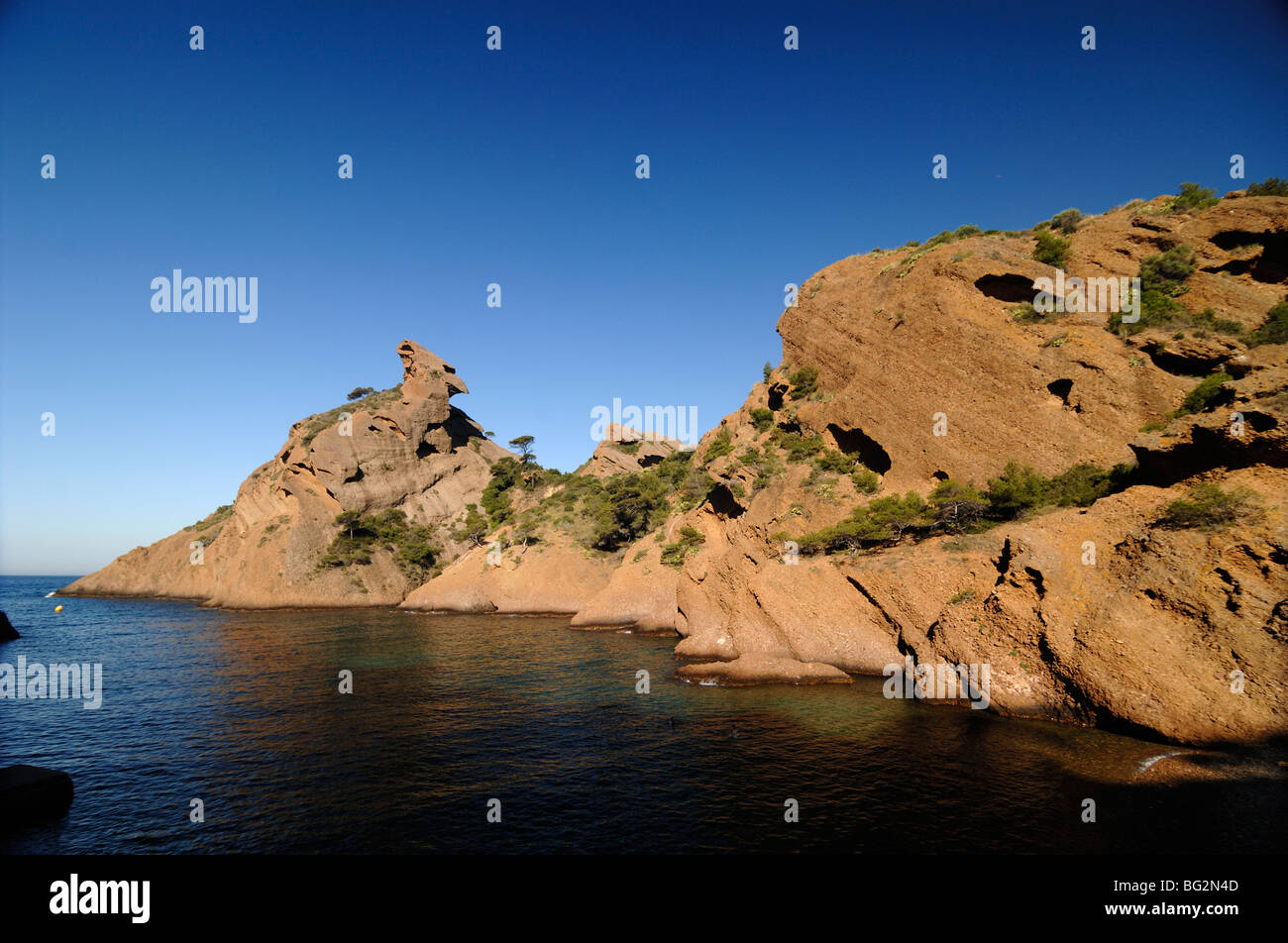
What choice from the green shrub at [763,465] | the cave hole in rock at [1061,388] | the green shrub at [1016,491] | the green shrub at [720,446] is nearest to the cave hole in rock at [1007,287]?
the cave hole in rock at [1061,388]

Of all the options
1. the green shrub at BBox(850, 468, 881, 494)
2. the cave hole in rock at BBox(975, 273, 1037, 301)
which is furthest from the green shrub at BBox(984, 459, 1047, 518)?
the cave hole in rock at BBox(975, 273, 1037, 301)

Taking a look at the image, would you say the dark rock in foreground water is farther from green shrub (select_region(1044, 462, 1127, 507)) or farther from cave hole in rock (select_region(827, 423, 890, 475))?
cave hole in rock (select_region(827, 423, 890, 475))

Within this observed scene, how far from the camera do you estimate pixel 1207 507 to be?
17312 millimetres

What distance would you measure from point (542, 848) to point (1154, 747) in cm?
1788

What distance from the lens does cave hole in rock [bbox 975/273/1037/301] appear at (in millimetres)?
32000

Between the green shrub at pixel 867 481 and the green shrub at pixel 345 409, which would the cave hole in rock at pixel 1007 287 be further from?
the green shrub at pixel 345 409

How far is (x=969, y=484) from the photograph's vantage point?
28.9 metres

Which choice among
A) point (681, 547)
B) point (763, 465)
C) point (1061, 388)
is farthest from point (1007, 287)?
point (681, 547)

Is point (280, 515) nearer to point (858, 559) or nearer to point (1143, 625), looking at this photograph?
point (858, 559)

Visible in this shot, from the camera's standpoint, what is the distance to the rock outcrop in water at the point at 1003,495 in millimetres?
16641

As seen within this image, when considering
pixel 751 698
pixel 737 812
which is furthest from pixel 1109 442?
pixel 737 812

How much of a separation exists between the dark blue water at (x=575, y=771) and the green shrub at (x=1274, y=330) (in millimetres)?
19522

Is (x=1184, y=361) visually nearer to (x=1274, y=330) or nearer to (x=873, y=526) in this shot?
(x=1274, y=330)
